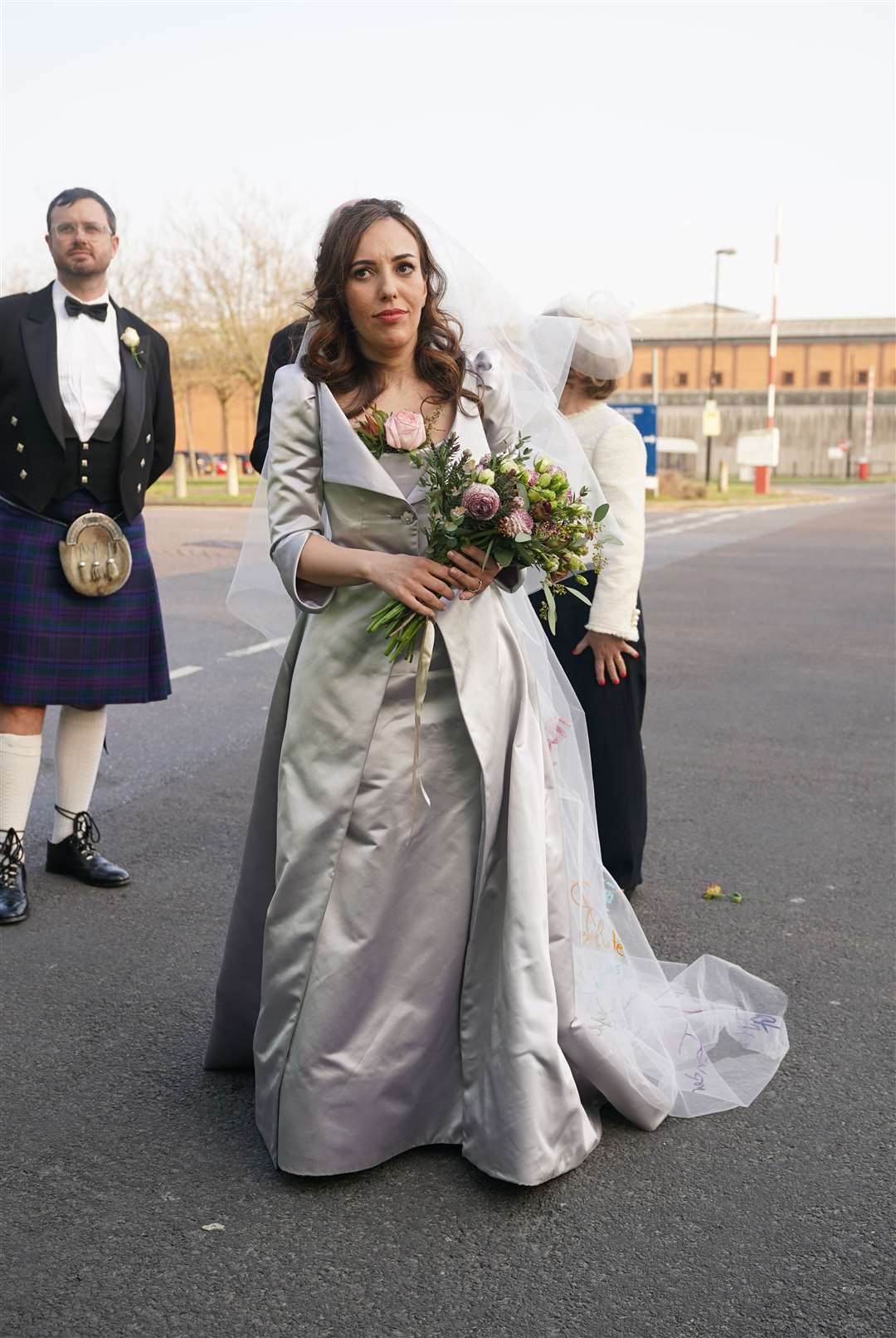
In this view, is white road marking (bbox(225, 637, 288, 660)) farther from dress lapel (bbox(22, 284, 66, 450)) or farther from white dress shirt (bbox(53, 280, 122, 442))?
dress lapel (bbox(22, 284, 66, 450))

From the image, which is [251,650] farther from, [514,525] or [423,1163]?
[514,525]

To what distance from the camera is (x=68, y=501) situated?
4.90 meters

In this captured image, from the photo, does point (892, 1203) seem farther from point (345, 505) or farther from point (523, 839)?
point (345, 505)

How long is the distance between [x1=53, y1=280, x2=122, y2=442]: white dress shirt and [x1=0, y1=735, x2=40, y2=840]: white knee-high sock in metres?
1.07

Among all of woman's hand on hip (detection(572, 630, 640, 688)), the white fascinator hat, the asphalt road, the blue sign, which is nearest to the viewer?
the asphalt road

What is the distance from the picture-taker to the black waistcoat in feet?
15.9

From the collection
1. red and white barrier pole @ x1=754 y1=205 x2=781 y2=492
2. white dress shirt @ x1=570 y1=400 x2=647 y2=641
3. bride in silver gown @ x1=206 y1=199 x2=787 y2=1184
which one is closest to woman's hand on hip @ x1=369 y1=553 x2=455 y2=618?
bride in silver gown @ x1=206 y1=199 x2=787 y2=1184

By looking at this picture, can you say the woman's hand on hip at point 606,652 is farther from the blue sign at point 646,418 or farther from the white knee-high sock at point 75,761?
the blue sign at point 646,418

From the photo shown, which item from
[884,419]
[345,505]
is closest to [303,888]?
[345,505]

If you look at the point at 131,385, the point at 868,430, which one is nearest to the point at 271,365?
the point at 131,385

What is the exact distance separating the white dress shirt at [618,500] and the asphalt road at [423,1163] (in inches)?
41.4

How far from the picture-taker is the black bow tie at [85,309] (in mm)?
4887

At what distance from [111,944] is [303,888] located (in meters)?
1.63

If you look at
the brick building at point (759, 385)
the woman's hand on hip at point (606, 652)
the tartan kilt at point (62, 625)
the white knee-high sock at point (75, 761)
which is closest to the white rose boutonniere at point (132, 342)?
the tartan kilt at point (62, 625)
